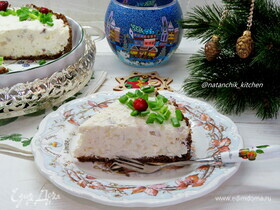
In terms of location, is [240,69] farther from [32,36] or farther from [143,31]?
[32,36]

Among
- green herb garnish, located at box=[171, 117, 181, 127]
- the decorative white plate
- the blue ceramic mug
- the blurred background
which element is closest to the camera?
the decorative white plate

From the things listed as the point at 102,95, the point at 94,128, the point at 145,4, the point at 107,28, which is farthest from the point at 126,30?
the point at 94,128

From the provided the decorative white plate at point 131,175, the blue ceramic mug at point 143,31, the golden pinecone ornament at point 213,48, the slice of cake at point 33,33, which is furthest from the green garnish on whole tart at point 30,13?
the golden pinecone ornament at point 213,48

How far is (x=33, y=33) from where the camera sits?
5.64ft

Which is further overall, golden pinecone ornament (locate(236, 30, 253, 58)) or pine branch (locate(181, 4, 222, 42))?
pine branch (locate(181, 4, 222, 42))

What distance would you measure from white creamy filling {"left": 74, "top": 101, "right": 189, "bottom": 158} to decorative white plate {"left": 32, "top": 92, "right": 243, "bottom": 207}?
0.05 m

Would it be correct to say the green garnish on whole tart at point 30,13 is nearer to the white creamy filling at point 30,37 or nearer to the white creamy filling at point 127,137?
the white creamy filling at point 30,37

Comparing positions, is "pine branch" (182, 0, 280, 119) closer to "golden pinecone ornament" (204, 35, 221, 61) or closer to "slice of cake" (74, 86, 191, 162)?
"golden pinecone ornament" (204, 35, 221, 61)

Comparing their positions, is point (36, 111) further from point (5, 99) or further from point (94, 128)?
point (94, 128)

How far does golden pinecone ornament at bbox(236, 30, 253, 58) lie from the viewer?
120 cm

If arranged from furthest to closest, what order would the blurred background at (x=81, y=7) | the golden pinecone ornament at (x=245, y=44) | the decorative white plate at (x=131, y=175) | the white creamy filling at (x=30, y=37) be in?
the blurred background at (x=81, y=7) < the white creamy filling at (x=30, y=37) < the golden pinecone ornament at (x=245, y=44) < the decorative white plate at (x=131, y=175)

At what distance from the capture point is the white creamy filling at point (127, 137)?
1.05 m

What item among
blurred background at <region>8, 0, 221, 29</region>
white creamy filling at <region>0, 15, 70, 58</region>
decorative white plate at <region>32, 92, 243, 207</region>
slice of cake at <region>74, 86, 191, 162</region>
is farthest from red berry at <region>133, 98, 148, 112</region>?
blurred background at <region>8, 0, 221, 29</region>

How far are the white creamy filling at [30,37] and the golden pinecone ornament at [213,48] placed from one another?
624mm
